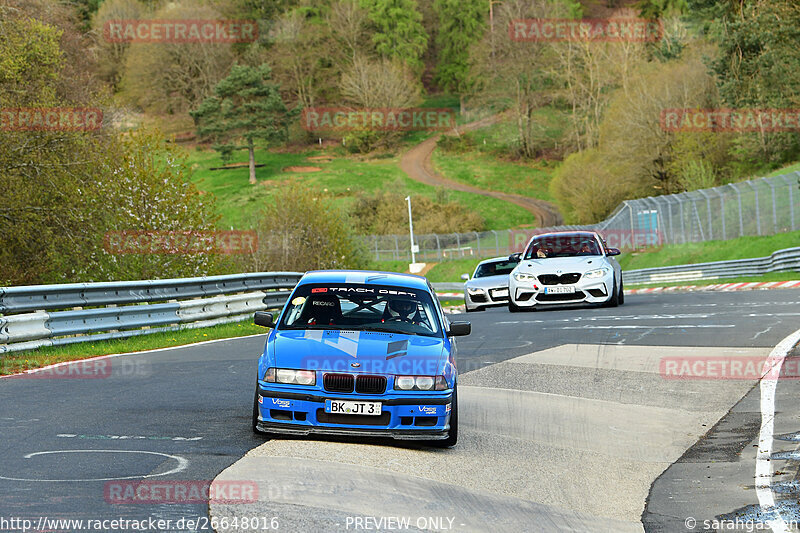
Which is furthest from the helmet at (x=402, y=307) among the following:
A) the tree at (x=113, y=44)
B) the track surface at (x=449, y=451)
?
the tree at (x=113, y=44)

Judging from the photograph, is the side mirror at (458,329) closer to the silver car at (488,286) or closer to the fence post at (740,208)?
the silver car at (488,286)

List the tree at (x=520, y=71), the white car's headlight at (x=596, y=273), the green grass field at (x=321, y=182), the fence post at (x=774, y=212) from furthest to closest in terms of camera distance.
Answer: the tree at (x=520, y=71), the green grass field at (x=321, y=182), the fence post at (x=774, y=212), the white car's headlight at (x=596, y=273)

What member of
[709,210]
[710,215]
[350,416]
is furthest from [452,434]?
[710,215]

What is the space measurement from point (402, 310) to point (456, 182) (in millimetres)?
99154

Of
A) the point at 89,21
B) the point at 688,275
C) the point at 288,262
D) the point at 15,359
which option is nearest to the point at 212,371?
the point at 15,359

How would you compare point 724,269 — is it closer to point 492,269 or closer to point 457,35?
point 492,269

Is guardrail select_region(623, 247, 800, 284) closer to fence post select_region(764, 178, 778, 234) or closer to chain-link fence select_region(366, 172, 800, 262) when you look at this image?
chain-link fence select_region(366, 172, 800, 262)

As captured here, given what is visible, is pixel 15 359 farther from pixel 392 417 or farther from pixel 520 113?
pixel 520 113

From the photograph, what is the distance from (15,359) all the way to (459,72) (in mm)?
123145

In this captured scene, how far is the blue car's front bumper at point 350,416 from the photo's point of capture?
7992 millimetres

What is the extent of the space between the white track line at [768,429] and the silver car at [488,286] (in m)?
11.5

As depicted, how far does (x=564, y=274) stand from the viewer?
67.9ft

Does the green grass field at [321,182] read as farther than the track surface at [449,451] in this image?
Yes

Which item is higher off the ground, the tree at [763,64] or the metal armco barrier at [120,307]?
the tree at [763,64]
